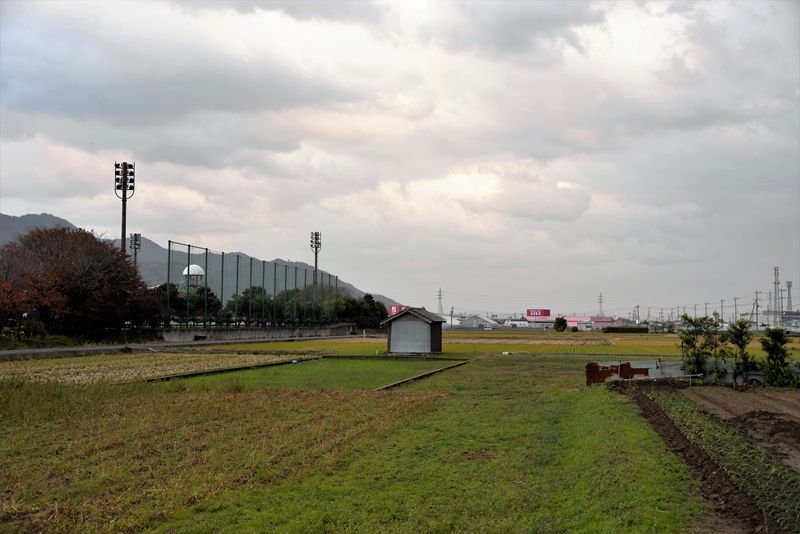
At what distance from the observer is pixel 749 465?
9883 mm

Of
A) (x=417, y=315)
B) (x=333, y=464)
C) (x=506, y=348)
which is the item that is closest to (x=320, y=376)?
(x=333, y=464)

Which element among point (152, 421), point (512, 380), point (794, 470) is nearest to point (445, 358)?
point (512, 380)

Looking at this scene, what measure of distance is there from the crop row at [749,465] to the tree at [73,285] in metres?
42.8

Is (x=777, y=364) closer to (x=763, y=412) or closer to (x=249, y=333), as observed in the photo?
(x=763, y=412)

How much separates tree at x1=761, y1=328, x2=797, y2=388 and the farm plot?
21265 mm

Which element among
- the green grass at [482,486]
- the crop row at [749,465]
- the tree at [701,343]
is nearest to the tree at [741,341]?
the tree at [701,343]

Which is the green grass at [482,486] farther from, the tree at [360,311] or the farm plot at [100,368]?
the tree at [360,311]

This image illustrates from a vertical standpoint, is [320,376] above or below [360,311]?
below

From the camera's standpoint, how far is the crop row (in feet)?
25.2

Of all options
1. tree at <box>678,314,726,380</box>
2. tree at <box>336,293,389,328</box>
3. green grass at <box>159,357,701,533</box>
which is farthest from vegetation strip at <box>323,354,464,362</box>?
tree at <box>336,293,389,328</box>

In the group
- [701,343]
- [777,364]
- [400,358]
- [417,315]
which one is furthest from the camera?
[417,315]

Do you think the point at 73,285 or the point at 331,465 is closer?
the point at 331,465

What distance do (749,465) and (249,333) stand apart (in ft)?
218

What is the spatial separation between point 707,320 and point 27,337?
1619 inches
